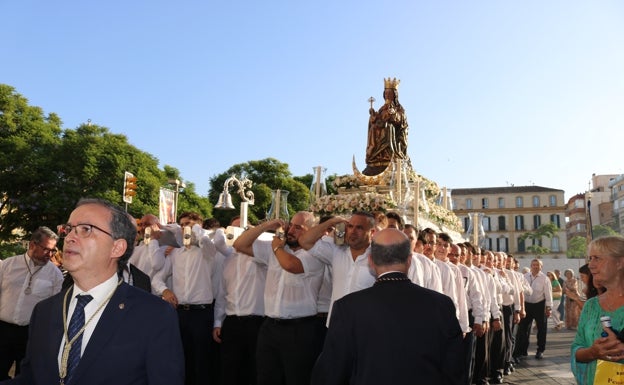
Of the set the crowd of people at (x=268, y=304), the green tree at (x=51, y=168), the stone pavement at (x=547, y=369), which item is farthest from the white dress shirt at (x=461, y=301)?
the green tree at (x=51, y=168)

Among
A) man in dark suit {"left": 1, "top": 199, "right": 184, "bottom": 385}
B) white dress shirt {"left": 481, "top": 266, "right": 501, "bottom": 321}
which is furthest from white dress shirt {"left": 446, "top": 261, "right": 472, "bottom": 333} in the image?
man in dark suit {"left": 1, "top": 199, "right": 184, "bottom": 385}

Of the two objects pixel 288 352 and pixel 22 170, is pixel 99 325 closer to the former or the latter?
pixel 288 352

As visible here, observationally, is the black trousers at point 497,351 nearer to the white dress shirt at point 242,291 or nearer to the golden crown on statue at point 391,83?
the white dress shirt at point 242,291

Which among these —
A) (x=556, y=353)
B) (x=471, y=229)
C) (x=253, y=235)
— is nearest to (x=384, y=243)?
(x=253, y=235)

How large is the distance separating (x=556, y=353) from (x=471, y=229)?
16.1 ft

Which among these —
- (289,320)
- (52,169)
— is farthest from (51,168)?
(289,320)

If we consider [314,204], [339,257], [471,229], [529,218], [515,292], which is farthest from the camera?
[529,218]

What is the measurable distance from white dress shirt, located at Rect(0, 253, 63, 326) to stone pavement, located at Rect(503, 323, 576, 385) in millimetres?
7628

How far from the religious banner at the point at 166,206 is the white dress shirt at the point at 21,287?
609 cm

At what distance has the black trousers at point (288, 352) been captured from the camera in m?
6.70

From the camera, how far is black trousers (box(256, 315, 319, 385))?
264 inches

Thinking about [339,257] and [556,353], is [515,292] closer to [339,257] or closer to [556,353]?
[556,353]

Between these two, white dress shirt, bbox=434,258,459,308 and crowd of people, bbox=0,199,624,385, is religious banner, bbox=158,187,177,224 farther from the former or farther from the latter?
white dress shirt, bbox=434,258,459,308

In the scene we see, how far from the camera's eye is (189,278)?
8352mm
